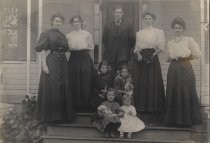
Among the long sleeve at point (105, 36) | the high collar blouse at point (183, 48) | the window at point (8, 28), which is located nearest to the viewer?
the window at point (8, 28)

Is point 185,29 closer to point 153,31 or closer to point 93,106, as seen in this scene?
point 153,31

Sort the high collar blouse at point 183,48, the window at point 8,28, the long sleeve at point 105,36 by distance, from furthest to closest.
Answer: the long sleeve at point 105,36, the high collar blouse at point 183,48, the window at point 8,28

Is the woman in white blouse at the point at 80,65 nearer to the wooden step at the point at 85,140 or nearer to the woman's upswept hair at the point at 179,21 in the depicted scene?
the wooden step at the point at 85,140

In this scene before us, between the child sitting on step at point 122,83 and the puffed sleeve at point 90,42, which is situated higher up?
the puffed sleeve at point 90,42

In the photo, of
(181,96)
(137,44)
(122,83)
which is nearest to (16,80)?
(122,83)

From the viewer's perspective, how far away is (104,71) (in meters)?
4.23

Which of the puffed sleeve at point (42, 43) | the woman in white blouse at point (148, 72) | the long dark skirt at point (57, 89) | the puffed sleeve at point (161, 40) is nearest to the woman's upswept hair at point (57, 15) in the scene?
the puffed sleeve at point (42, 43)

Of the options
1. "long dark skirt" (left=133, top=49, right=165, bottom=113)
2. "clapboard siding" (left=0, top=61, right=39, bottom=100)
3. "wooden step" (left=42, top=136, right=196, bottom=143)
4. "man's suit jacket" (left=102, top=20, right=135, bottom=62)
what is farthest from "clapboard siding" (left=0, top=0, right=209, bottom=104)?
"wooden step" (left=42, top=136, right=196, bottom=143)

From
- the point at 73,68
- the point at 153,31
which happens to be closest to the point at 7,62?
the point at 73,68

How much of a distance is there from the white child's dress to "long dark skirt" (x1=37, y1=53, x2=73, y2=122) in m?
0.38

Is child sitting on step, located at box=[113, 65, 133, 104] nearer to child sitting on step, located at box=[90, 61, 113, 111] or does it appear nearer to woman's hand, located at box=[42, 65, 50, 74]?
child sitting on step, located at box=[90, 61, 113, 111]

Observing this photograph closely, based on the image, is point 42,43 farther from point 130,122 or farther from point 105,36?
point 130,122

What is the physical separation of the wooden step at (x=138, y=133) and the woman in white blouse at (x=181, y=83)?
8cm

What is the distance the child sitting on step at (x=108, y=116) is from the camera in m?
4.09
